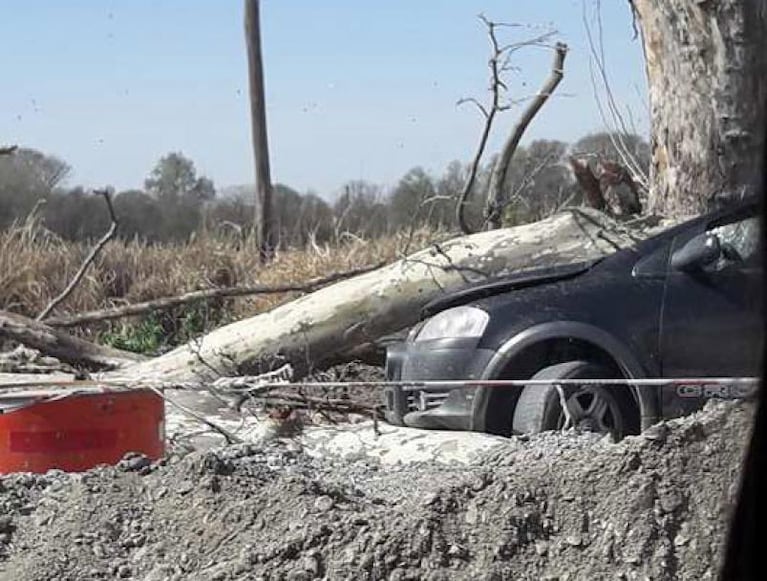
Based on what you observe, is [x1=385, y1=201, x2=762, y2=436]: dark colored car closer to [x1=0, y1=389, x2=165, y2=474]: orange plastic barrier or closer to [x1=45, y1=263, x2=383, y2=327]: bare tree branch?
[x1=0, y1=389, x2=165, y2=474]: orange plastic barrier

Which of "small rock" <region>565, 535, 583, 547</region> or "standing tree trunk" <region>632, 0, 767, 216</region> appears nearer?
"small rock" <region>565, 535, 583, 547</region>

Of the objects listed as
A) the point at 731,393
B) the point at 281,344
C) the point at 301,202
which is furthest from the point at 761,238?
the point at 301,202

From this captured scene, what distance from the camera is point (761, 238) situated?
1290 millimetres

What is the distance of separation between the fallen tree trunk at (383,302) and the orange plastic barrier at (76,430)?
10.6 feet

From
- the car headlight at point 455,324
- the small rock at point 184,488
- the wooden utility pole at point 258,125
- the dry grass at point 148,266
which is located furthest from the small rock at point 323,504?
the wooden utility pole at point 258,125

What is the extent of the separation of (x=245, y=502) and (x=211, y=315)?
8313 mm

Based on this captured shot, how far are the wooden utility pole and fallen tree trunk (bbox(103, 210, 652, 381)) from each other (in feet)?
24.4

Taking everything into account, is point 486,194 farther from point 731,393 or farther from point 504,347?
point 731,393

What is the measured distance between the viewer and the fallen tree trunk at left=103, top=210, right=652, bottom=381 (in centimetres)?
984

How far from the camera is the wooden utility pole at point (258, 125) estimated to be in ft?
59.0

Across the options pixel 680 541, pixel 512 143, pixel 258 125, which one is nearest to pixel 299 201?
pixel 258 125

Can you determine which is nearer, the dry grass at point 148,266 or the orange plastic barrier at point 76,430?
the orange plastic barrier at point 76,430

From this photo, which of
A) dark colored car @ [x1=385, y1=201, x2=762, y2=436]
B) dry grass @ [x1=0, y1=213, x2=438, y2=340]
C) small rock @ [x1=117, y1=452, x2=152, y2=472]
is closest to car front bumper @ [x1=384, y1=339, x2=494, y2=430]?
dark colored car @ [x1=385, y1=201, x2=762, y2=436]

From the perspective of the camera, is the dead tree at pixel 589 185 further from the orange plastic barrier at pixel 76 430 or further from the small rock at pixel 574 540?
the small rock at pixel 574 540
